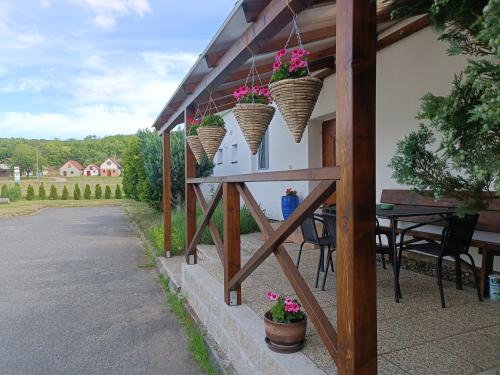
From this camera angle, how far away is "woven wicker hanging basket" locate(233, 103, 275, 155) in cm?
280

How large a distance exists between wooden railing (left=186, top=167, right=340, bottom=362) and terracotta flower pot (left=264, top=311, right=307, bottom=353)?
0.24 metres

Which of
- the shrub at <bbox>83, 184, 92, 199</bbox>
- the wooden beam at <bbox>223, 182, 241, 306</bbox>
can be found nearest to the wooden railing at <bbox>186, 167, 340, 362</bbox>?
the wooden beam at <bbox>223, 182, 241, 306</bbox>

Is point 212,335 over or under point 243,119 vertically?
under

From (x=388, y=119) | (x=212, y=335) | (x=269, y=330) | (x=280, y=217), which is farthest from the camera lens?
(x=280, y=217)

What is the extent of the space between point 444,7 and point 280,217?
304 inches

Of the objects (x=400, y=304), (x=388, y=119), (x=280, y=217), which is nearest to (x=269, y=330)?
(x=400, y=304)

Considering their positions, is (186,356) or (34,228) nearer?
(186,356)

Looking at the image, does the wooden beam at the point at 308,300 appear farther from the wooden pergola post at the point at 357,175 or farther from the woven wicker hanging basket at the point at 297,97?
the woven wicker hanging basket at the point at 297,97

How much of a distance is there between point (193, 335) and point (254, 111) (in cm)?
216

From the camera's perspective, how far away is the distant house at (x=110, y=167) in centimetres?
4490

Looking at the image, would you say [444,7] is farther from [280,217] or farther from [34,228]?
[34,228]

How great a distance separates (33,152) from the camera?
155 ft

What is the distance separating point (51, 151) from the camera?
48.6 metres

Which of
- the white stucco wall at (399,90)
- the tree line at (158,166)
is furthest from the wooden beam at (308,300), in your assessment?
the tree line at (158,166)
